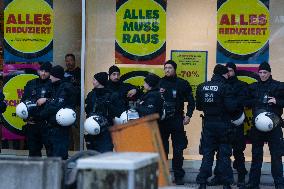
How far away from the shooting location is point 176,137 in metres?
11.1

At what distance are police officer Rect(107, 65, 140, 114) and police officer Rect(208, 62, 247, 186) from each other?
1686mm

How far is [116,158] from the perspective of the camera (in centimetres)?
570

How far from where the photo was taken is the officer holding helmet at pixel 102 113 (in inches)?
404

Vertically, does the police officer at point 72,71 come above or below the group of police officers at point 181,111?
above

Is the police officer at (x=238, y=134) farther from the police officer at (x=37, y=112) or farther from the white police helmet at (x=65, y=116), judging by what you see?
the police officer at (x=37, y=112)

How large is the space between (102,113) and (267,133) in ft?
8.20

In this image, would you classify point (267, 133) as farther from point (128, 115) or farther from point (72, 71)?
point (72, 71)

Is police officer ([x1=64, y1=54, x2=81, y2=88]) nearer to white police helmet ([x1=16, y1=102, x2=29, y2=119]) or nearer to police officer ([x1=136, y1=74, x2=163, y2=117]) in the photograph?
white police helmet ([x1=16, y1=102, x2=29, y2=119])

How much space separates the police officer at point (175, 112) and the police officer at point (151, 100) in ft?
1.82

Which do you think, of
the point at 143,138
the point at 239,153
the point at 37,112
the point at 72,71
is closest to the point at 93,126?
the point at 37,112

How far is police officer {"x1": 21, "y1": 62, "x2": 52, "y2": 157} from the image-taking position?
35.4 feet

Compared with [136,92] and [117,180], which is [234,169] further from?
[117,180]

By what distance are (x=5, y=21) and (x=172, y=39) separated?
3.04 meters

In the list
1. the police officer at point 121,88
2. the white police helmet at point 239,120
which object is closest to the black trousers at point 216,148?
the white police helmet at point 239,120
